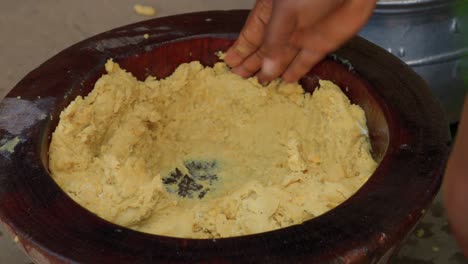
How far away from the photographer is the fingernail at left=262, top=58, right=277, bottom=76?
139 cm

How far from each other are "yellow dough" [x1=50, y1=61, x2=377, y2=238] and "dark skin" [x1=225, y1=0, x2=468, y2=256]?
0.04 meters

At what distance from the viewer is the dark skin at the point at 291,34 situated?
1302 millimetres

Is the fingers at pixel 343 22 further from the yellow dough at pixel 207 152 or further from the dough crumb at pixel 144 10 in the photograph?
the dough crumb at pixel 144 10

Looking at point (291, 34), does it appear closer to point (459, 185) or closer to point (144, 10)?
point (459, 185)

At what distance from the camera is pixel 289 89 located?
1.42 metres

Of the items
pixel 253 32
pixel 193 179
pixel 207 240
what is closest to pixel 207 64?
pixel 253 32

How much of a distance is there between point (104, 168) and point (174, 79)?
301 millimetres

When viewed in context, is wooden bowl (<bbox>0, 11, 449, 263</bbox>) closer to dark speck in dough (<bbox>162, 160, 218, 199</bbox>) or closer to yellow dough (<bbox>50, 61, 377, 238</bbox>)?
yellow dough (<bbox>50, 61, 377, 238</bbox>)

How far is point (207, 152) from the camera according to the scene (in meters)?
1.45

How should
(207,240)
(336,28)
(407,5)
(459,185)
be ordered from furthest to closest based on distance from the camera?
1. (407,5)
2. (336,28)
3. (207,240)
4. (459,185)

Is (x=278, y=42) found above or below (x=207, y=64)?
above

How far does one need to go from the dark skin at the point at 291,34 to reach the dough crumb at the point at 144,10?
1.29m

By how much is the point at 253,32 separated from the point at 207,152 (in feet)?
0.96

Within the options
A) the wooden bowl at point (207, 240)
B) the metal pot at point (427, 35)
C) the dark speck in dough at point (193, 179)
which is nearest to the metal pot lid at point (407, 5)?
the metal pot at point (427, 35)
